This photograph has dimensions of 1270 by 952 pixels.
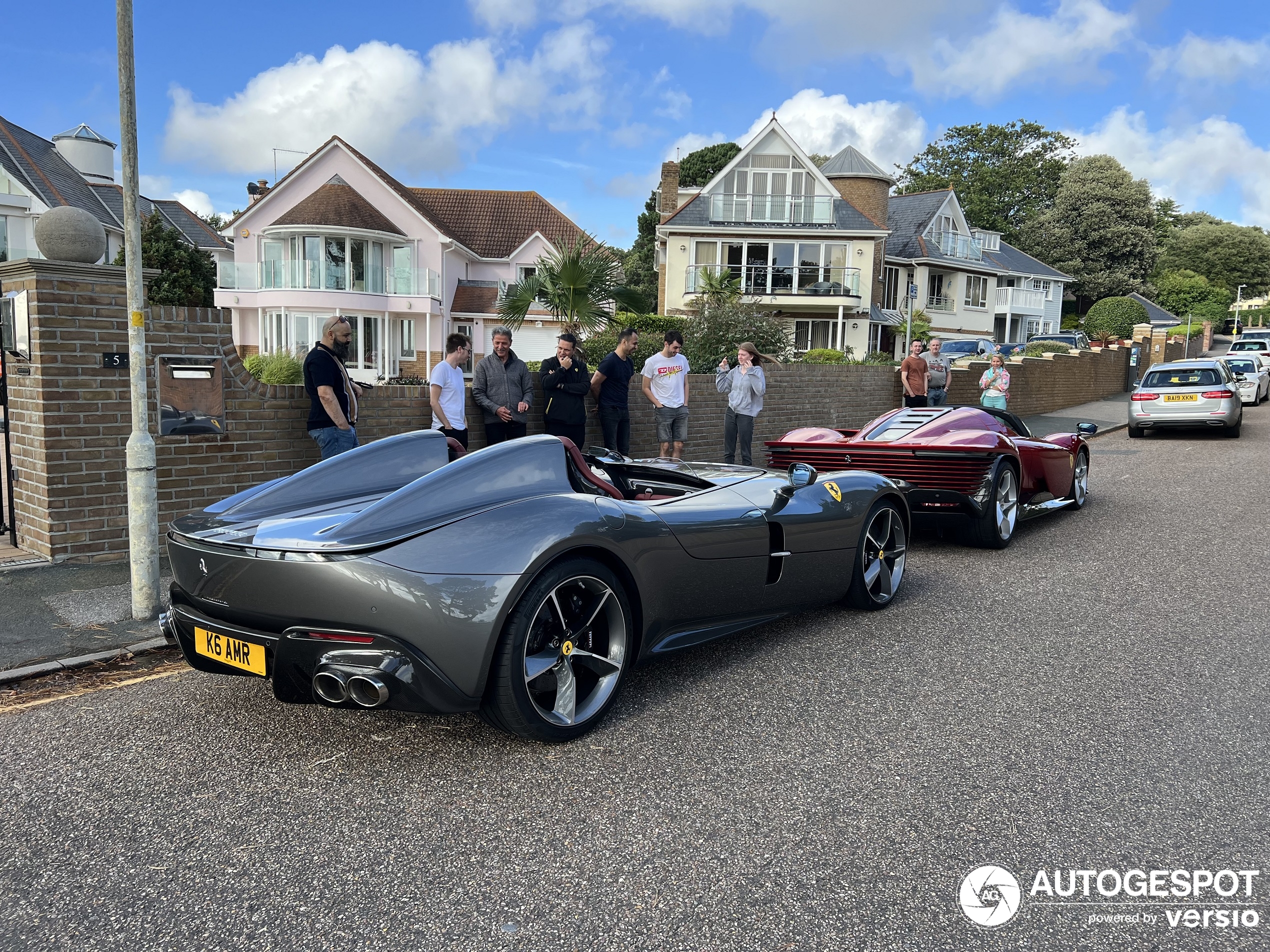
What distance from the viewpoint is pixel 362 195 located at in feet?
125

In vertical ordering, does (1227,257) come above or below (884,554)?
above

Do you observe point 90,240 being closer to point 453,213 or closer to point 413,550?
point 413,550

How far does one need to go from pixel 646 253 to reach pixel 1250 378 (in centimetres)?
4354

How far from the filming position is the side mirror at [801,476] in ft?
15.8

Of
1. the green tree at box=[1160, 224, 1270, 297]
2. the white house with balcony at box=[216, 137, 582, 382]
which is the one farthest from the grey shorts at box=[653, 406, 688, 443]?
the green tree at box=[1160, 224, 1270, 297]

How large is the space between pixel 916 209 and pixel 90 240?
4576 cm

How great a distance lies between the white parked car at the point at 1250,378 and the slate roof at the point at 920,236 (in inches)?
757

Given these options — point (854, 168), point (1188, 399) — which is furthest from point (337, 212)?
point (1188, 399)

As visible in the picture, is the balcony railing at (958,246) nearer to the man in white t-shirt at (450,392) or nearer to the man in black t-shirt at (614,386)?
the man in black t-shirt at (614,386)

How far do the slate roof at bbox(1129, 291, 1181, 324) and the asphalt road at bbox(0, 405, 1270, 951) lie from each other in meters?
61.5

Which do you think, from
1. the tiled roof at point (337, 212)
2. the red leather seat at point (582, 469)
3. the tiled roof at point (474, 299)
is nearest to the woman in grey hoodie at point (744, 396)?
the red leather seat at point (582, 469)

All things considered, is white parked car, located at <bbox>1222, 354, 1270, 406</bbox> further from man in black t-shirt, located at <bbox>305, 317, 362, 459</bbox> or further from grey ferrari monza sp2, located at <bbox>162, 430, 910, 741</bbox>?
grey ferrari monza sp2, located at <bbox>162, 430, 910, 741</bbox>

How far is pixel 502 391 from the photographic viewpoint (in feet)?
28.6

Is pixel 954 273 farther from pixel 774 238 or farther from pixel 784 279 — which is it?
pixel 774 238
